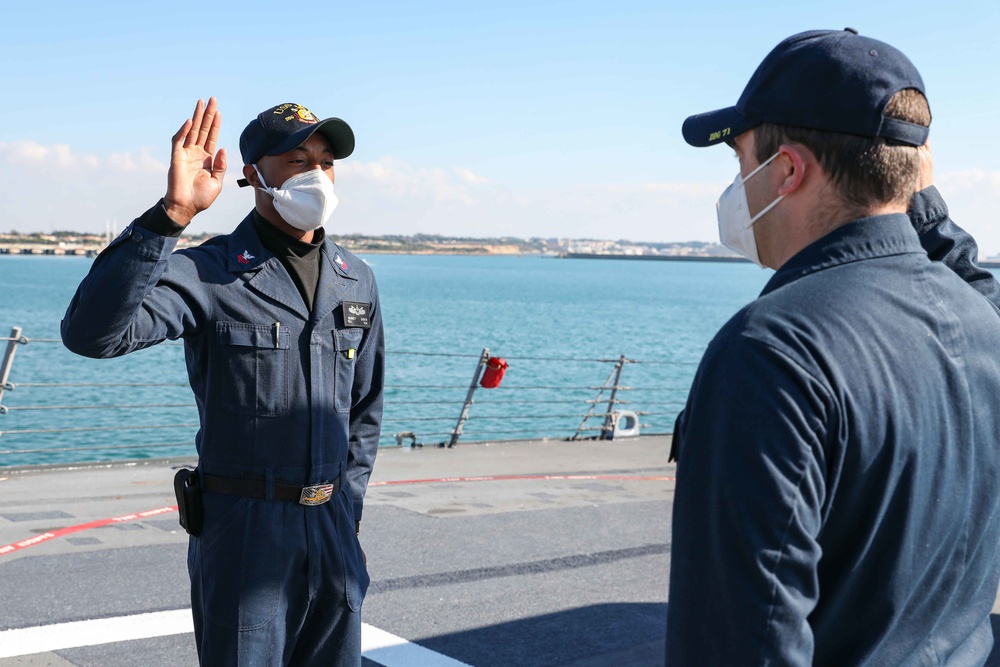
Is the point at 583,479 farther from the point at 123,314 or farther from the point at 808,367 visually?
the point at 808,367

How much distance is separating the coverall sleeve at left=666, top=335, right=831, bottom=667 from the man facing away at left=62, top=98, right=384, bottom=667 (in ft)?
6.27

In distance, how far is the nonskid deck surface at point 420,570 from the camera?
5270mm

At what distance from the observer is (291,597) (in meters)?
3.24

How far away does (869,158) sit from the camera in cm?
172

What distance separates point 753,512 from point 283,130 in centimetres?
268

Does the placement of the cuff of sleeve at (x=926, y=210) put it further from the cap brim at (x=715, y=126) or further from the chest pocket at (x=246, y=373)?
the chest pocket at (x=246, y=373)

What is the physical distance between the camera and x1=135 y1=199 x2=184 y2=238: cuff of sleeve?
9.71ft

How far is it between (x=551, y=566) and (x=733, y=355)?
18.7 feet

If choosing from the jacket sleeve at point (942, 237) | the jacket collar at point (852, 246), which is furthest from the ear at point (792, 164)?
the jacket sleeve at point (942, 237)

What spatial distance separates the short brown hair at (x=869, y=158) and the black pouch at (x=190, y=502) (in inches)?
88.6

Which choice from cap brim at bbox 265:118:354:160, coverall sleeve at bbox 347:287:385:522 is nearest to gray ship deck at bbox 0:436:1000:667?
coverall sleeve at bbox 347:287:385:522

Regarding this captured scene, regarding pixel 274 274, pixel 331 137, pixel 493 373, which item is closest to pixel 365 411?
pixel 274 274

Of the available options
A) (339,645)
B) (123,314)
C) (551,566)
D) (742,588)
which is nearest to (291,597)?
(339,645)

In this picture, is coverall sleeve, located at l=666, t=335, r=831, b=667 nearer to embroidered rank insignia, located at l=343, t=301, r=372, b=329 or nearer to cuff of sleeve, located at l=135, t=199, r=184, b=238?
cuff of sleeve, located at l=135, t=199, r=184, b=238
